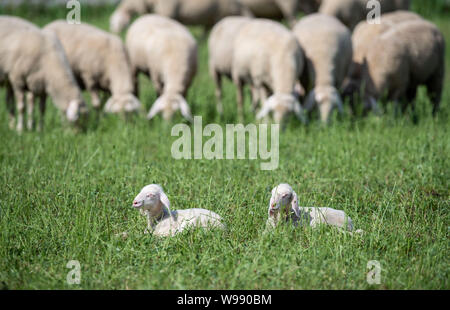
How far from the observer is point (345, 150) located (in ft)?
18.7

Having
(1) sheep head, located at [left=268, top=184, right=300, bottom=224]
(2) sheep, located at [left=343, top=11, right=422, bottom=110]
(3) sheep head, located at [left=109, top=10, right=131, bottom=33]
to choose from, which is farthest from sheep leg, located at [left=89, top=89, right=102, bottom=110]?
(1) sheep head, located at [left=268, top=184, right=300, bottom=224]

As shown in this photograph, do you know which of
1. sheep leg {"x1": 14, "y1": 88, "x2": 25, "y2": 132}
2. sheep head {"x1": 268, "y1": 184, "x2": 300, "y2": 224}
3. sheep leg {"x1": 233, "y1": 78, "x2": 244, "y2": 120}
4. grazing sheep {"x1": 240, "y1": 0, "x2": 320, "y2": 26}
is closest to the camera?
sheep head {"x1": 268, "y1": 184, "x2": 300, "y2": 224}

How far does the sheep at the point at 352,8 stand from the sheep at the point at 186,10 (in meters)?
2.54

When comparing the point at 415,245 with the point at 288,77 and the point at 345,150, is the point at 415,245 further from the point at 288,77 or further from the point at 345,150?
the point at 288,77

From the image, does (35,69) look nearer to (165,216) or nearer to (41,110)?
(41,110)

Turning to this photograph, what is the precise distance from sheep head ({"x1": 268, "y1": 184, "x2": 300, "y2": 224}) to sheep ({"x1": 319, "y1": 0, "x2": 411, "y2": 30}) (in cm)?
832

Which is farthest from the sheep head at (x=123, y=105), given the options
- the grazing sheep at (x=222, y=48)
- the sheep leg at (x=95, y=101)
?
the grazing sheep at (x=222, y=48)

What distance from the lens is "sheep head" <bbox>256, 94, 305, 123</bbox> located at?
7.24m

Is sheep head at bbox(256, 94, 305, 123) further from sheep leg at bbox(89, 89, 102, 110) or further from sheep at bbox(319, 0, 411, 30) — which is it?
sheep at bbox(319, 0, 411, 30)

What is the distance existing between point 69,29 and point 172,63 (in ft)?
5.61

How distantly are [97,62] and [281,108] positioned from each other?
2897 millimetres

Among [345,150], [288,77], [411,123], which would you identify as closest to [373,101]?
[411,123]

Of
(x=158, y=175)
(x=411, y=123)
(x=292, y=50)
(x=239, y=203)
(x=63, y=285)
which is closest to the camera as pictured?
(x=63, y=285)

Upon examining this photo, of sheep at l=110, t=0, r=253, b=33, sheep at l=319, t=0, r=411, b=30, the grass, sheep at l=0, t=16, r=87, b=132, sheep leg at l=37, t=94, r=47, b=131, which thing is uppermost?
sheep at l=110, t=0, r=253, b=33
